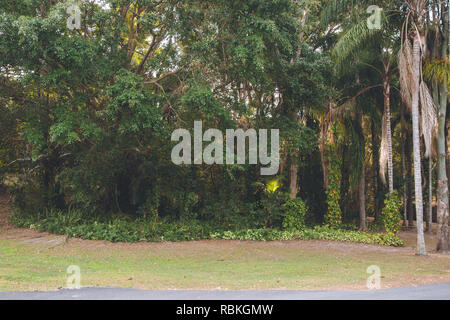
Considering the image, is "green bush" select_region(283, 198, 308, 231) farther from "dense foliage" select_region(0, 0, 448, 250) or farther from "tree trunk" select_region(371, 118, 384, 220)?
"tree trunk" select_region(371, 118, 384, 220)

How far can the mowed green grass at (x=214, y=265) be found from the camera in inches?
364

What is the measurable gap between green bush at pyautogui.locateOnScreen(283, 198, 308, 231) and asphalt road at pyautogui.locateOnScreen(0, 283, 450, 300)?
398 inches

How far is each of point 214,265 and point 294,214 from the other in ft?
22.8

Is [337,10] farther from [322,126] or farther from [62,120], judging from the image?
[62,120]

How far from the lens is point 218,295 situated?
7.61 m

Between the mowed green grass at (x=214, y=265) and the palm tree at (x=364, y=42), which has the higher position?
the palm tree at (x=364, y=42)

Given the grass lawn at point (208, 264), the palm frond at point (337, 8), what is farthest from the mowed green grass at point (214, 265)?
the palm frond at point (337, 8)

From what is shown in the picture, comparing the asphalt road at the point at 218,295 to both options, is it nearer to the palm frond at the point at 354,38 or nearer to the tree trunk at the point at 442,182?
the tree trunk at the point at 442,182

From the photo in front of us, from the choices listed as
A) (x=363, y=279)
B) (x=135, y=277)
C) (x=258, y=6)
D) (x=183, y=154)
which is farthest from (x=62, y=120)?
(x=363, y=279)

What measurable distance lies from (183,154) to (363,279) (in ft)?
31.1

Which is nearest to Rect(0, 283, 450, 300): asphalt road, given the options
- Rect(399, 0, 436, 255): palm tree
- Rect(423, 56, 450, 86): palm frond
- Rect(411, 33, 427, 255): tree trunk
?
Rect(411, 33, 427, 255): tree trunk

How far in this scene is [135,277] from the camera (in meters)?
9.94

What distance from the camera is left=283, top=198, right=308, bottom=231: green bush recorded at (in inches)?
727

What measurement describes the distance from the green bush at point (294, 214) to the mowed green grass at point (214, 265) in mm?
1379
